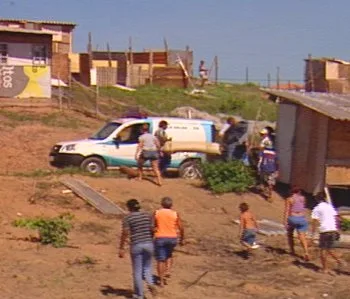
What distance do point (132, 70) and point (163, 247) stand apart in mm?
41560

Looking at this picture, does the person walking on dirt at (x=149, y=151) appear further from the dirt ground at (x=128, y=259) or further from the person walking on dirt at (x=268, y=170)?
the person walking on dirt at (x=268, y=170)

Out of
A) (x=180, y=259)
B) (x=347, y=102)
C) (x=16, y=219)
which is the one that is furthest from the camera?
(x=347, y=102)

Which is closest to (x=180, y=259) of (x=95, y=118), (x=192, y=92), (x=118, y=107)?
(x=95, y=118)

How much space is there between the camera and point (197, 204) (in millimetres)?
24078

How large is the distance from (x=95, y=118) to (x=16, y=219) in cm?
1960

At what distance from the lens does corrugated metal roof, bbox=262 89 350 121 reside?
24.8 m

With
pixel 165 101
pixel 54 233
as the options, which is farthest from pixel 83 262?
pixel 165 101

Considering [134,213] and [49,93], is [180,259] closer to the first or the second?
[134,213]

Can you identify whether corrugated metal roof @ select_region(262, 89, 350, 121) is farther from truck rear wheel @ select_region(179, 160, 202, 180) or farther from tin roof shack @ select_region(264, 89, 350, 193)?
truck rear wheel @ select_region(179, 160, 202, 180)

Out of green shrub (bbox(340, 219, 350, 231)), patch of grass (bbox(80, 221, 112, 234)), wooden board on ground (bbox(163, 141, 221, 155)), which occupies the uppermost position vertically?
wooden board on ground (bbox(163, 141, 221, 155))

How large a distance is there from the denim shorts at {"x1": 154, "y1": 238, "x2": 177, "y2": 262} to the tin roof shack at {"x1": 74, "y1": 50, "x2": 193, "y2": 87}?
37643 mm

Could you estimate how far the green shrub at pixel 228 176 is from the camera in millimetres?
25312

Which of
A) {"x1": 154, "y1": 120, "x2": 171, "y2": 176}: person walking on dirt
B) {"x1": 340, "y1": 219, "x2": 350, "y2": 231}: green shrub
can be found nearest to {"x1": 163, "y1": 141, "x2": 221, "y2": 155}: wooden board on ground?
{"x1": 154, "y1": 120, "x2": 171, "y2": 176}: person walking on dirt

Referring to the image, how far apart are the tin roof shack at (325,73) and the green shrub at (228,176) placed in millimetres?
23726
